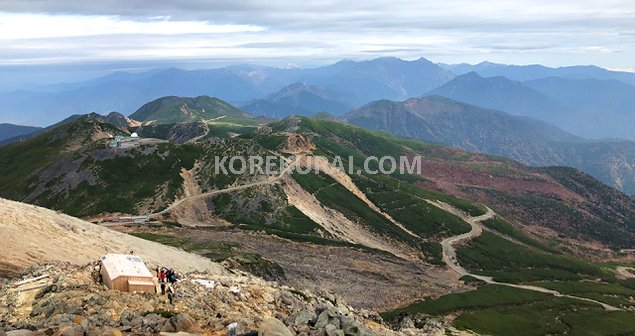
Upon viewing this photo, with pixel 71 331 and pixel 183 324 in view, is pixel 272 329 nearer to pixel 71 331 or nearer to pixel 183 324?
pixel 183 324

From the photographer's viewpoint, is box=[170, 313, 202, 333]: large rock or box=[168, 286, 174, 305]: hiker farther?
box=[168, 286, 174, 305]: hiker

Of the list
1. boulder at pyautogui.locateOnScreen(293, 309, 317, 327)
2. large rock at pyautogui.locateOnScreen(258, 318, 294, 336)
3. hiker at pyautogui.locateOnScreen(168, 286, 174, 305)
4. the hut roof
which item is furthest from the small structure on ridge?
large rock at pyautogui.locateOnScreen(258, 318, 294, 336)

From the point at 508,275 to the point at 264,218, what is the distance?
312 feet

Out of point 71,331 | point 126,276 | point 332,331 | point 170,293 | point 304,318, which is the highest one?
point 71,331

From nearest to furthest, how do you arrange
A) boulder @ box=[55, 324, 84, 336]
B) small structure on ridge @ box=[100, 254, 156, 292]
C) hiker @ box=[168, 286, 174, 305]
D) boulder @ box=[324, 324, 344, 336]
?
1. boulder @ box=[55, 324, 84, 336]
2. boulder @ box=[324, 324, 344, 336]
3. hiker @ box=[168, 286, 174, 305]
4. small structure on ridge @ box=[100, 254, 156, 292]

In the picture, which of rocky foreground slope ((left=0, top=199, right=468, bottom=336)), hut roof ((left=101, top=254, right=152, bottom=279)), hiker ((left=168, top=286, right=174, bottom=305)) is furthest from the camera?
hut roof ((left=101, top=254, right=152, bottom=279))

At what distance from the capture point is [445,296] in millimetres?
139875

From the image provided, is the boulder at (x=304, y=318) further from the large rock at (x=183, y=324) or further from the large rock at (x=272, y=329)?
the large rock at (x=183, y=324)

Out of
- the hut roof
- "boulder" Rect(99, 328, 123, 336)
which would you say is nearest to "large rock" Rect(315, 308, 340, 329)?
"boulder" Rect(99, 328, 123, 336)

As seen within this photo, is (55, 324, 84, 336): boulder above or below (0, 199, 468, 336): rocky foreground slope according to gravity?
above

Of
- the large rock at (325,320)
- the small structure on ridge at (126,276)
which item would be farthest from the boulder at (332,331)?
the small structure on ridge at (126,276)

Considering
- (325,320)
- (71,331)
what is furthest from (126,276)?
(325,320)

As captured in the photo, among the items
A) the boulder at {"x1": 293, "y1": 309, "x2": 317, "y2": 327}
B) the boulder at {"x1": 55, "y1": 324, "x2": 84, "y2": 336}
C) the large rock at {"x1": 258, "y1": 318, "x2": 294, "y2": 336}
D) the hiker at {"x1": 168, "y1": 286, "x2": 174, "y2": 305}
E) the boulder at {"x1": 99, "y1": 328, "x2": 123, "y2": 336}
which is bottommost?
the boulder at {"x1": 293, "y1": 309, "x2": 317, "y2": 327}

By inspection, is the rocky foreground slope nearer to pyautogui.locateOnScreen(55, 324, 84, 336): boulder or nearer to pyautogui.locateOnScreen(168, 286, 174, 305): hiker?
pyautogui.locateOnScreen(55, 324, 84, 336): boulder
